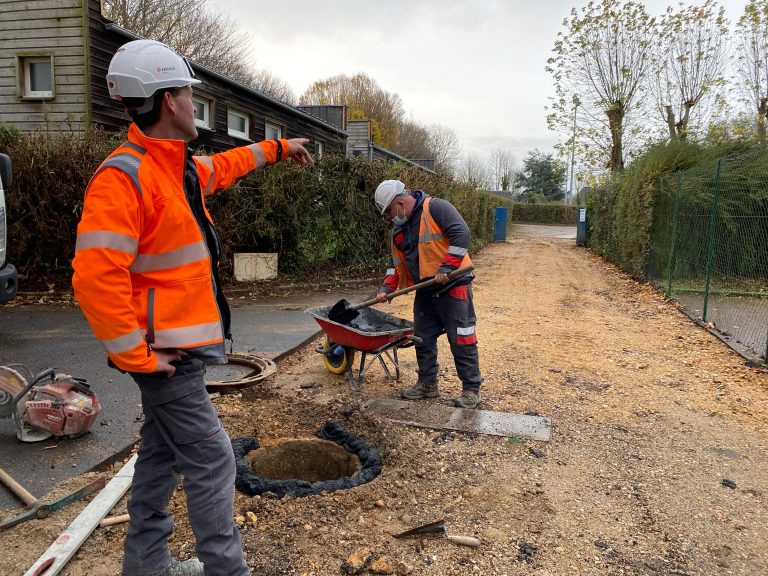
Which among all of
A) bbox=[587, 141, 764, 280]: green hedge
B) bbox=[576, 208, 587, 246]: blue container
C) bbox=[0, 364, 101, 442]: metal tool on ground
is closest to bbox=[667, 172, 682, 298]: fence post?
bbox=[587, 141, 764, 280]: green hedge

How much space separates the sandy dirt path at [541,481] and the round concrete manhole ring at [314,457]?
127 mm

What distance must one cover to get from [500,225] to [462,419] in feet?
82.8

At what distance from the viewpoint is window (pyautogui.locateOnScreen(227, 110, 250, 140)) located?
1564cm

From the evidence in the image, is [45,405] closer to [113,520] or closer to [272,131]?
[113,520]

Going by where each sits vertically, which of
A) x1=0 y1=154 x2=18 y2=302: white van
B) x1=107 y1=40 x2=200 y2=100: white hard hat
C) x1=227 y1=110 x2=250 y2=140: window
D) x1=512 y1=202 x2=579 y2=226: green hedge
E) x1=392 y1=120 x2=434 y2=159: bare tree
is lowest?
x1=0 y1=154 x2=18 y2=302: white van

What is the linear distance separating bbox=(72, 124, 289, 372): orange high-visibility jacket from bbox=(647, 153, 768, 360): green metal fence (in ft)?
26.9

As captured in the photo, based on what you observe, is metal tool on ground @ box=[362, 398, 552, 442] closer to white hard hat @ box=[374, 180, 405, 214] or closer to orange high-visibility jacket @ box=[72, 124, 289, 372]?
white hard hat @ box=[374, 180, 405, 214]

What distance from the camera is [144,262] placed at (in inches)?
77.6

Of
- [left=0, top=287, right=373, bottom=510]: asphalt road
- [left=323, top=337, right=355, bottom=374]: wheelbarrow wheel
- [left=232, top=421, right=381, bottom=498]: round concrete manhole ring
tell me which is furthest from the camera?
[left=323, top=337, right=355, bottom=374]: wheelbarrow wheel

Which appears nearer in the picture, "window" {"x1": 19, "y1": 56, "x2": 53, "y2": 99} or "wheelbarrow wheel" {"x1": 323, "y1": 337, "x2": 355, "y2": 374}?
"wheelbarrow wheel" {"x1": 323, "y1": 337, "x2": 355, "y2": 374}

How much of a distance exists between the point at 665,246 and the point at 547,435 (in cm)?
922

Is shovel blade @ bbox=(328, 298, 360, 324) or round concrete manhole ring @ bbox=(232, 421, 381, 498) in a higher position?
shovel blade @ bbox=(328, 298, 360, 324)

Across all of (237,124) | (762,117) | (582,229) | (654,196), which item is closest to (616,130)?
(582,229)

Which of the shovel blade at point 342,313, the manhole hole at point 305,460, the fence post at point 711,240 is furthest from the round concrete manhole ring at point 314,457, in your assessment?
the fence post at point 711,240
